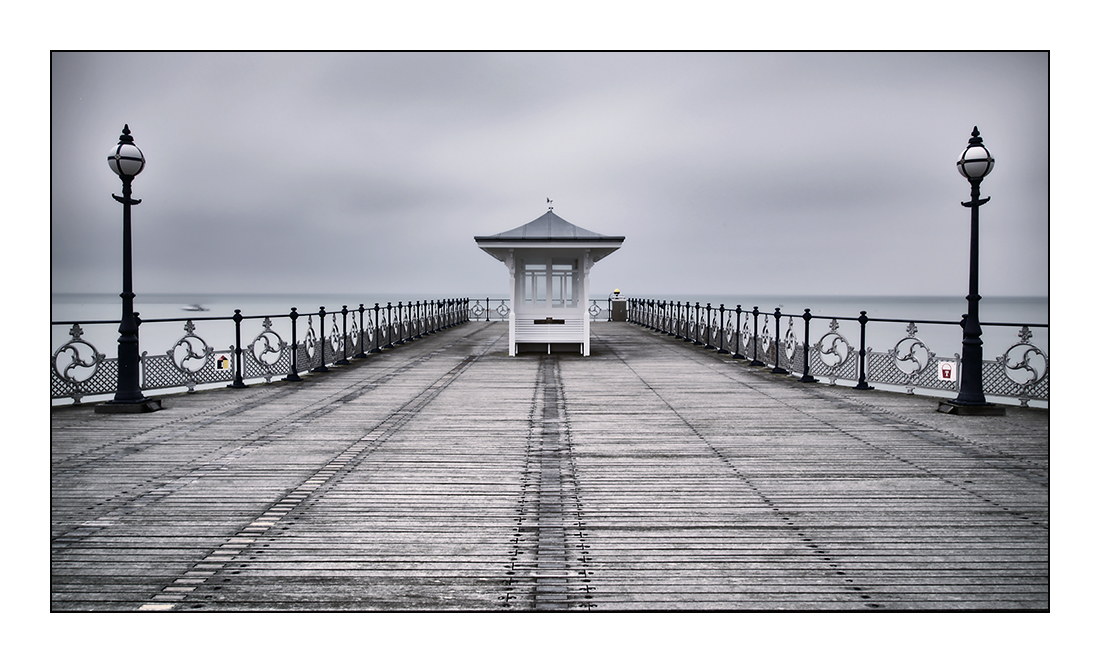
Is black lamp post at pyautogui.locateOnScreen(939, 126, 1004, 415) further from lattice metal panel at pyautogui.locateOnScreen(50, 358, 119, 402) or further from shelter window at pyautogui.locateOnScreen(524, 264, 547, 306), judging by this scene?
lattice metal panel at pyautogui.locateOnScreen(50, 358, 119, 402)

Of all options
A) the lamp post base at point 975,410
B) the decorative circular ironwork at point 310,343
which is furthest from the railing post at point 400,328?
the lamp post base at point 975,410

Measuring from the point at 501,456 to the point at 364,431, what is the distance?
2.03 meters

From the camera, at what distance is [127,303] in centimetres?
835

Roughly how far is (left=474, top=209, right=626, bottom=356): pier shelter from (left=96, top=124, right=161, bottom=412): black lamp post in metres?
8.53

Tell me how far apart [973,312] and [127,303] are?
36.1 feet

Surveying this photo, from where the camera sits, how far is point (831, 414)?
8.42 metres

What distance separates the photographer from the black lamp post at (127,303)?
8008mm

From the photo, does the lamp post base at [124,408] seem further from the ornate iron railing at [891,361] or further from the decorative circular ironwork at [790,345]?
the decorative circular ironwork at [790,345]

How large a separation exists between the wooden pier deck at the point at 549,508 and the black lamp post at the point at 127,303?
0.39m

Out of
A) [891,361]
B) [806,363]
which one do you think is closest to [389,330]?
[806,363]

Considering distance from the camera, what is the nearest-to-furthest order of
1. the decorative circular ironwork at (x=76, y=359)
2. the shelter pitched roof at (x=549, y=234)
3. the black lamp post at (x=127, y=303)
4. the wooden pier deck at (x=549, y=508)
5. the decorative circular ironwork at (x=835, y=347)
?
the wooden pier deck at (x=549, y=508)
the black lamp post at (x=127, y=303)
the decorative circular ironwork at (x=76, y=359)
the decorative circular ironwork at (x=835, y=347)
the shelter pitched roof at (x=549, y=234)

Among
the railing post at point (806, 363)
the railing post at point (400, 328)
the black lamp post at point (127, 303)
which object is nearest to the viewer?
the black lamp post at point (127, 303)

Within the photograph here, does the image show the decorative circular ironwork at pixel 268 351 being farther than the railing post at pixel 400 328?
No

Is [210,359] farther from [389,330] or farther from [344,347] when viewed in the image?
[389,330]
